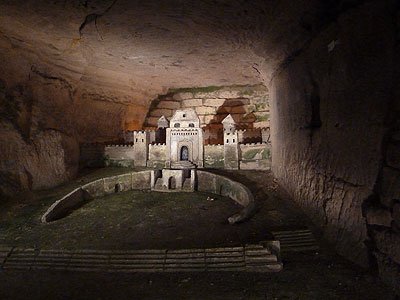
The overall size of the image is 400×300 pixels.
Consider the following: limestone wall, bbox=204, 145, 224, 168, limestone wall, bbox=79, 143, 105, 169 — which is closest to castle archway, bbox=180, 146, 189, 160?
limestone wall, bbox=204, 145, 224, 168

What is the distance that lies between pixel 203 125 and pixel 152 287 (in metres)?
18.1

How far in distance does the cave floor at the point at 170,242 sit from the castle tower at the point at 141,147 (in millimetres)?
5505

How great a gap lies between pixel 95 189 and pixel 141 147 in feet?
19.0

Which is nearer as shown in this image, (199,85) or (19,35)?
(19,35)

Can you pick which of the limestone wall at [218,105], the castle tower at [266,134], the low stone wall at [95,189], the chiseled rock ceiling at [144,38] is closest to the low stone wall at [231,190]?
the low stone wall at [95,189]

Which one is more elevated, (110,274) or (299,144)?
(299,144)

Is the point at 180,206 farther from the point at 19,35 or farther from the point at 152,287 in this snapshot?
the point at 19,35

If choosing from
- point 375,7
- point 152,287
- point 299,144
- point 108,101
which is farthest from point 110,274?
point 108,101

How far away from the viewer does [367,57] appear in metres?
5.33

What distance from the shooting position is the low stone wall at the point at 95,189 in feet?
31.9

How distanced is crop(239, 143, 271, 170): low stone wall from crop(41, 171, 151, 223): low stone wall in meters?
7.15

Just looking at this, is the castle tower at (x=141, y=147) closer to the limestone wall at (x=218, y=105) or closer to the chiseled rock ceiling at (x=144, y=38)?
the chiseled rock ceiling at (x=144, y=38)

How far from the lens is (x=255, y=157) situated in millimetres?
15898

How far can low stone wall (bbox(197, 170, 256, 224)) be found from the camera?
28.1ft
